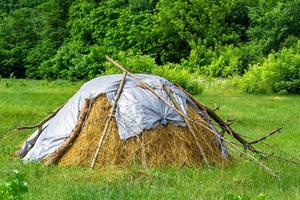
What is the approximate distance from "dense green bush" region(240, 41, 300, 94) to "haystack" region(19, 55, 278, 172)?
1701 cm

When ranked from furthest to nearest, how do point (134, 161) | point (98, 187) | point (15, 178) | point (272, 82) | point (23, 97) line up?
1. point (272, 82)
2. point (23, 97)
3. point (134, 161)
4. point (98, 187)
5. point (15, 178)

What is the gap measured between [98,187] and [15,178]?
3.01 meters

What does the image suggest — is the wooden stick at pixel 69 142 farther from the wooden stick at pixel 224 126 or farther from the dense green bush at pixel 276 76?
the dense green bush at pixel 276 76

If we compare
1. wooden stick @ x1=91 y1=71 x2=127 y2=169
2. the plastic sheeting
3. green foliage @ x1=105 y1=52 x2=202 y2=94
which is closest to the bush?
green foliage @ x1=105 y1=52 x2=202 y2=94

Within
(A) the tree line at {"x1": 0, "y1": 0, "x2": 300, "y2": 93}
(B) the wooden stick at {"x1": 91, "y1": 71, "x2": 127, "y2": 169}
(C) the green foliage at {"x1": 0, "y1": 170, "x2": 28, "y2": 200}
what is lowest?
(A) the tree line at {"x1": 0, "y1": 0, "x2": 300, "y2": 93}

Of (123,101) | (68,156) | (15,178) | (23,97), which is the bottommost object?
(23,97)

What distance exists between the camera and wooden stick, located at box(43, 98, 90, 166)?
1095 cm

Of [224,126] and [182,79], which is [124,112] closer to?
[224,126]

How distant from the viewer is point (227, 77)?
107 feet

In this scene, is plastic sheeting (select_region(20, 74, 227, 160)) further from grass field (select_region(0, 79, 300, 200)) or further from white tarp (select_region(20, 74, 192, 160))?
grass field (select_region(0, 79, 300, 200))

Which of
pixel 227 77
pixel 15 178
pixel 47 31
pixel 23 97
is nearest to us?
pixel 15 178

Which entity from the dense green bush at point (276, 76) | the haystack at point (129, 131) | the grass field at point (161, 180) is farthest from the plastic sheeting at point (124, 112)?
the dense green bush at point (276, 76)

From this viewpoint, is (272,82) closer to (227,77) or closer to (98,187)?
(227,77)

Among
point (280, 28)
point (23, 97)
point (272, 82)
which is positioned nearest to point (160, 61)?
point (280, 28)
